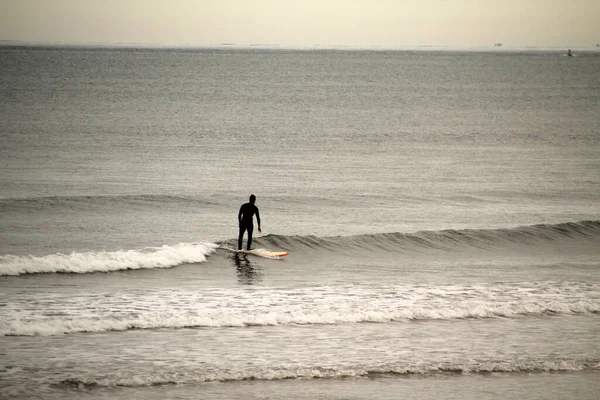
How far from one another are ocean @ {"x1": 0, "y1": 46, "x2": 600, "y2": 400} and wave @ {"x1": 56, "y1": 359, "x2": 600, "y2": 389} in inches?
1.6

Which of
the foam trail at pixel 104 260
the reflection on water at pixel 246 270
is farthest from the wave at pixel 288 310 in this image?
the foam trail at pixel 104 260

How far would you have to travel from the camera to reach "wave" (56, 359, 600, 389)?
12.1 m

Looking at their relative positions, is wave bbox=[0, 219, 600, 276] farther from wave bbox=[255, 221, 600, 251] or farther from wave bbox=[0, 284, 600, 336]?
wave bbox=[0, 284, 600, 336]

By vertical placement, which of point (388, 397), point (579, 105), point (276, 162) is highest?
point (579, 105)

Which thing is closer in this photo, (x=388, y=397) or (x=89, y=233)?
(x=388, y=397)

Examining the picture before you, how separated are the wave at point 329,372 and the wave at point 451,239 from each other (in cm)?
1141

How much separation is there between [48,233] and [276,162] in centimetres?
2363

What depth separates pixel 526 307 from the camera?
55.5ft

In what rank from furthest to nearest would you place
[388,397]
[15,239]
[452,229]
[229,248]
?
1. [452,229]
2. [15,239]
3. [229,248]
4. [388,397]

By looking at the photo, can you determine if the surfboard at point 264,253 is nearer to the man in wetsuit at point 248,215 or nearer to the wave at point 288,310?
the man in wetsuit at point 248,215

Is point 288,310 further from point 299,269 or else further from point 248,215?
point 248,215

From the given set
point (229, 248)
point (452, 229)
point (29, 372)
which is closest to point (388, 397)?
point (29, 372)

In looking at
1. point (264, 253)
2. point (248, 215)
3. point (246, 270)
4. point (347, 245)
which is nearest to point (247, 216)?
point (248, 215)

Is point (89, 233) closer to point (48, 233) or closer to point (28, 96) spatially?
point (48, 233)
